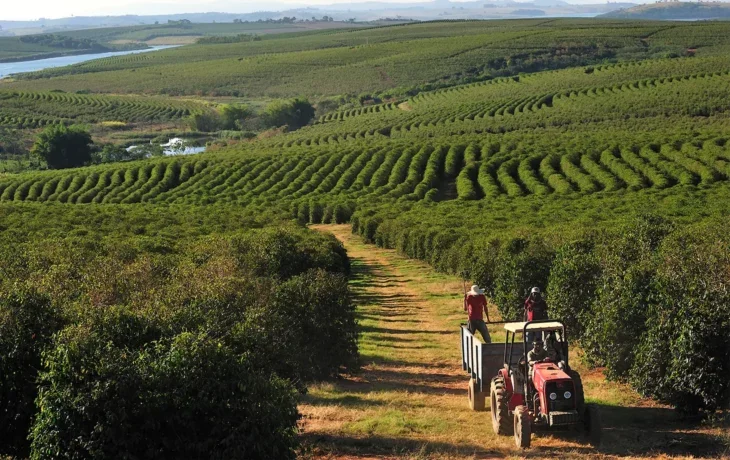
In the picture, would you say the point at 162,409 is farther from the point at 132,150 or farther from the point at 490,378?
the point at 132,150

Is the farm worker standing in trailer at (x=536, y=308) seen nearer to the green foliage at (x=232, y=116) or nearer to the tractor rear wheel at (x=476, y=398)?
the tractor rear wheel at (x=476, y=398)

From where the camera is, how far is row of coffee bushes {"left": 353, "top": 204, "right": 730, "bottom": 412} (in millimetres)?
14930

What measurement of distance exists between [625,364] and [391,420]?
16.2 feet

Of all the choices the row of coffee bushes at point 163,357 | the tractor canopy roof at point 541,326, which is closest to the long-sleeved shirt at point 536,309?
the tractor canopy roof at point 541,326

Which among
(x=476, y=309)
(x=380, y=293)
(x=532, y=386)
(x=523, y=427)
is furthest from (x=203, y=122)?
(x=523, y=427)

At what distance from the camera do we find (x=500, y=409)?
14.7 meters

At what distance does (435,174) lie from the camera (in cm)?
6881

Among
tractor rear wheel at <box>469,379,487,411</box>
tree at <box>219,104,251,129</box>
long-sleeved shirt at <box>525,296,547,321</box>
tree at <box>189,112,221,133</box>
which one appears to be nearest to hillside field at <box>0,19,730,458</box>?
tractor rear wheel at <box>469,379,487,411</box>

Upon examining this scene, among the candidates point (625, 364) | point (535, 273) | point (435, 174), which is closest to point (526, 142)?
point (435, 174)

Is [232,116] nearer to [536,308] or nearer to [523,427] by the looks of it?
[536,308]

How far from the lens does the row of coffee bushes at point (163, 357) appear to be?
11.8m

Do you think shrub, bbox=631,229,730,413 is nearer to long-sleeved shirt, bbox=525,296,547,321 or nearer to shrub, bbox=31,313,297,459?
long-sleeved shirt, bbox=525,296,547,321

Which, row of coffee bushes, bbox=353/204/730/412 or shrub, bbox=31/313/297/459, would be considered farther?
row of coffee bushes, bbox=353/204/730/412

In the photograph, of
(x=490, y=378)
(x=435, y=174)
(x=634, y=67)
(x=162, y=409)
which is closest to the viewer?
(x=162, y=409)
